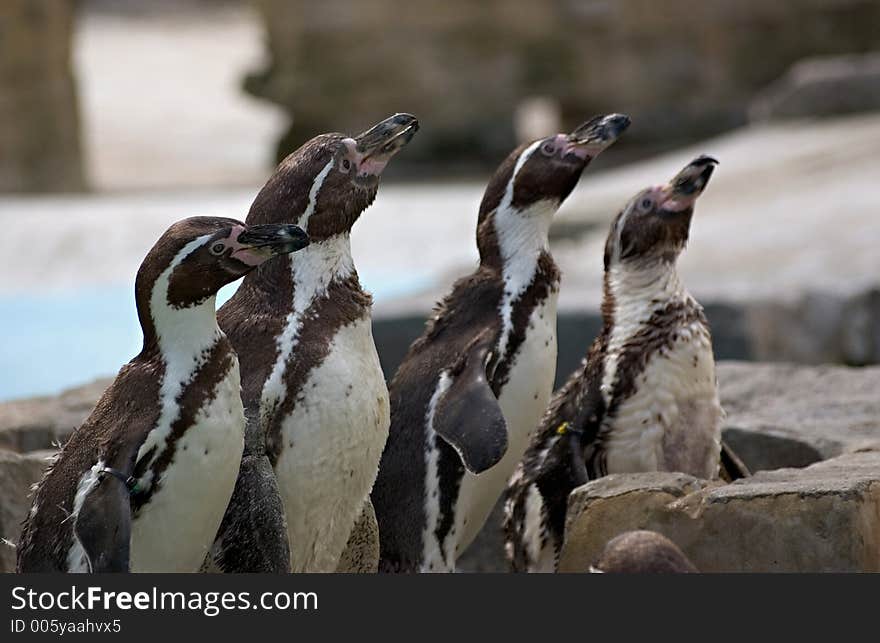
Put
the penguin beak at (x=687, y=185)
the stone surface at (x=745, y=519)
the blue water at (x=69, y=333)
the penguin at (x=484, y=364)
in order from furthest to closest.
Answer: the blue water at (x=69, y=333), the penguin beak at (x=687, y=185), the penguin at (x=484, y=364), the stone surface at (x=745, y=519)

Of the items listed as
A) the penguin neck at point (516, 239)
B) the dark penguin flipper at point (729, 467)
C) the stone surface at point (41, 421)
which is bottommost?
the dark penguin flipper at point (729, 467)

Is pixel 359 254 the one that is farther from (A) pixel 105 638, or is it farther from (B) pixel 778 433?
(A) pixel 105 638

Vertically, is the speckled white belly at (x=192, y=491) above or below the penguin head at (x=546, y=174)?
below

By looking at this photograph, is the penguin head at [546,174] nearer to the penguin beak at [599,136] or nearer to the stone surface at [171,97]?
the penguin beak at [599,136]

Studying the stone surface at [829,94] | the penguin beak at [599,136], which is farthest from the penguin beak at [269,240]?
the stone surface at [829,94]

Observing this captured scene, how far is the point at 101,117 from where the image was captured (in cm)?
1795

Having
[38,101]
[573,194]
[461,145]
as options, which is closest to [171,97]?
[38,101]

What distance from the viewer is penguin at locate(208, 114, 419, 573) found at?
8.95 ft

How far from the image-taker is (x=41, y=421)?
3729 mm

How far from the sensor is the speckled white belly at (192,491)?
97.7 inches

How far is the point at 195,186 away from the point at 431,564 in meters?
9.97

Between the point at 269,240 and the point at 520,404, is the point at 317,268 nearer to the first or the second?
the point at 269,240

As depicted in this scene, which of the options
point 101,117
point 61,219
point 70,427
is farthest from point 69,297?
point 101,117

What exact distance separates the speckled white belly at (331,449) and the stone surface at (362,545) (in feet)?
0.40
